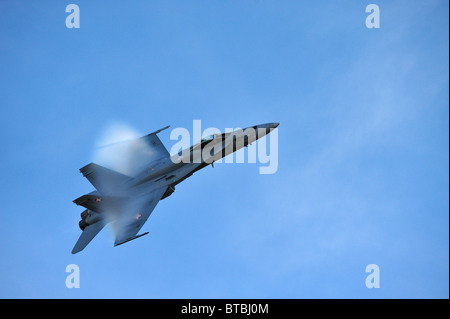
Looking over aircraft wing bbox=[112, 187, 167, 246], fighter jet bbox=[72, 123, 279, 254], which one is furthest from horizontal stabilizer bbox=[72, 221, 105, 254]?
aircraft wing bbox=[112, 187, 167, 246]

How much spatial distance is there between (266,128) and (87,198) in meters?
16.0

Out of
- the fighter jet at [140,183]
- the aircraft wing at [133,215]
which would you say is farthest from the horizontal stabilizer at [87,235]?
the aircraft wing at [133,215]

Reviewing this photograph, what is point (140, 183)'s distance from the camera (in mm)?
40625

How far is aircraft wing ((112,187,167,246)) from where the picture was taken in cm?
3772

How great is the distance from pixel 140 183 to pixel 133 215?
293cm

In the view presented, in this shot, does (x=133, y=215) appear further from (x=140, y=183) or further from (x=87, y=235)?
(x=87, y=235)

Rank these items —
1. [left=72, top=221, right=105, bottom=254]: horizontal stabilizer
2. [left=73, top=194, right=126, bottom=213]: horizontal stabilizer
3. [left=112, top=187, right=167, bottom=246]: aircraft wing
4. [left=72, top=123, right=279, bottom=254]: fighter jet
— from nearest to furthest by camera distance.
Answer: [left=112, top=187, right=167, bottom=246]: aircraft wing
[left=73, top=194, right=126, bottom=213]: horizontal stabilizer
[left=72, top=123, right=279, bottom=254]: fighter jet
[left=72, top=221, right=105, bottom=254]: horizontal stabilizer

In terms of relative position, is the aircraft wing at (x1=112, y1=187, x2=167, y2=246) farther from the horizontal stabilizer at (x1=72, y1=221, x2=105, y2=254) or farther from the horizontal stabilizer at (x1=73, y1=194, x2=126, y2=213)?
the horizontal stabilizer at (x1=72, y1=221, x2=105, y2=254)

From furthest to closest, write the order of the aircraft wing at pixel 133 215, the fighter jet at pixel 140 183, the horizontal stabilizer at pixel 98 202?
the fighter jet at pixel 140 183 → the horizontal stabilizer at pixel 98 202 → the aircraft wing at pixel 133 215

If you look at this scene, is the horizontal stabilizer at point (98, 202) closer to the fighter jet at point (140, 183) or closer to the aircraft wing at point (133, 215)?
the fighter jet at point (140, 183)

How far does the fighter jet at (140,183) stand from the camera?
1543 inches

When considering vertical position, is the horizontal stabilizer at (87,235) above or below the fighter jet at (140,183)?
below

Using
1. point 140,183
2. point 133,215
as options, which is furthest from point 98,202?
point 140,183
